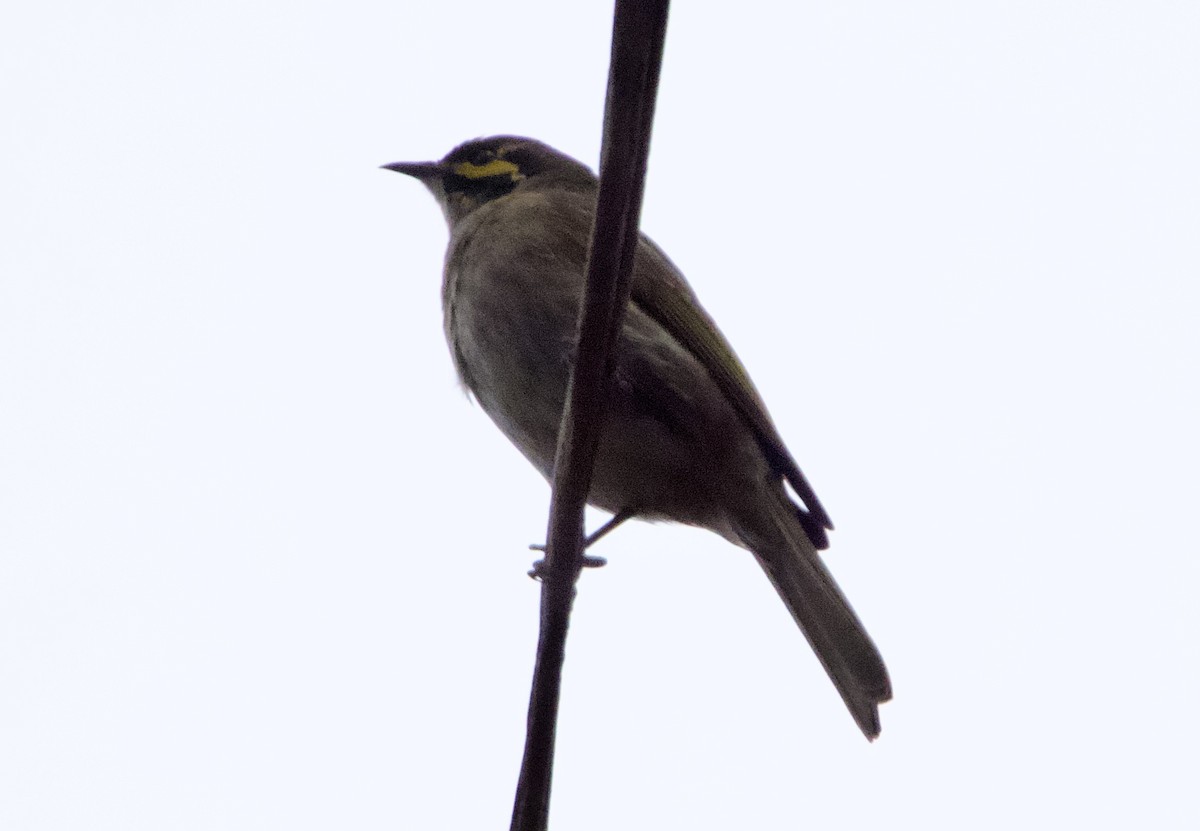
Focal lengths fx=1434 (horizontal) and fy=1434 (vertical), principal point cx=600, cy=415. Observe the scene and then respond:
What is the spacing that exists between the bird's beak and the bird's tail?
8.99 ft

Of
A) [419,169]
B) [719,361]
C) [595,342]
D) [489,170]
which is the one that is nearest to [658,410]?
[719,361]

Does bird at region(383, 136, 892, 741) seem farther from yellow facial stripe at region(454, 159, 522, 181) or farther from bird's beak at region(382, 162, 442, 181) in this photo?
bird's beak at region(382, 162, 442, 181)

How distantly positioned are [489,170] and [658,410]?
2387mm

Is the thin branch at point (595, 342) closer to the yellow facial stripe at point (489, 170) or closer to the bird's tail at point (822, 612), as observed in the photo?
the bird's tail at point (822, 612)

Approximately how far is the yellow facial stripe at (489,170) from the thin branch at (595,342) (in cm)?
354

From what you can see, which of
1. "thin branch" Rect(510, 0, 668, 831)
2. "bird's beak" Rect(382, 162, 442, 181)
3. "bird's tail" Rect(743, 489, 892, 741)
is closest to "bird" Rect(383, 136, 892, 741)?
"bird's tail" Rect(743, 489, 892, 741)

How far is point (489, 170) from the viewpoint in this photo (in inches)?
281

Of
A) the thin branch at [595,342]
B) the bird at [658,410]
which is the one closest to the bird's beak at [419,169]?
the bird at [658,410]

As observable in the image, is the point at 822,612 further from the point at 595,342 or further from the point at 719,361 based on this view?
the point at 595,342

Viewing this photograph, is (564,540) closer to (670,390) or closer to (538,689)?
(538,689)

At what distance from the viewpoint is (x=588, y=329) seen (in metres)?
3.25

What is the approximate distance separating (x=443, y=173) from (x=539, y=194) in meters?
1.18

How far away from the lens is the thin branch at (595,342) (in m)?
2.67

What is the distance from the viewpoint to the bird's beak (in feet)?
23.8
